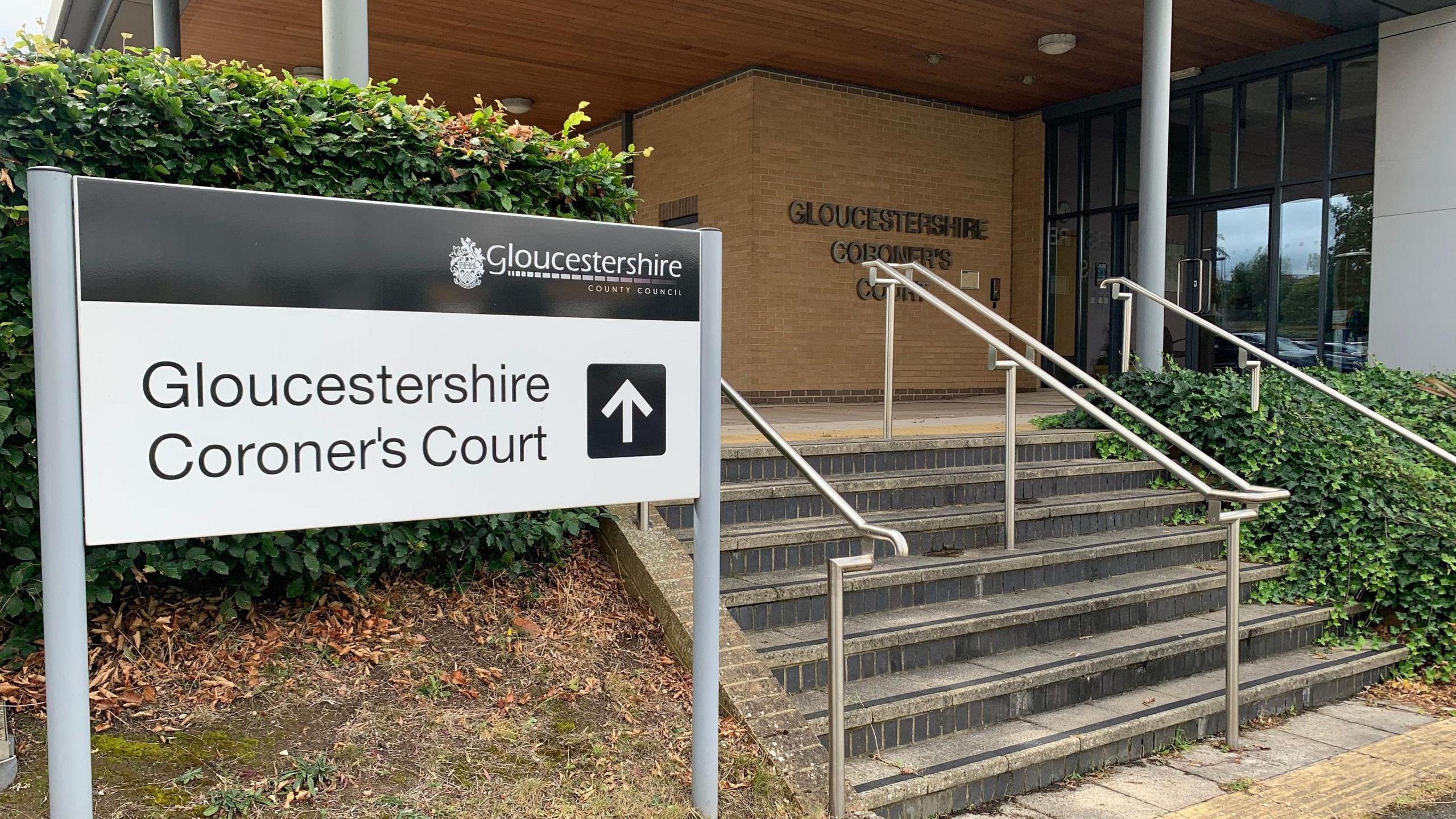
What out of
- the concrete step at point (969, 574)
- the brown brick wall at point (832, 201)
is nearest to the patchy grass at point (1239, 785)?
the concrete step at point (969, 574)

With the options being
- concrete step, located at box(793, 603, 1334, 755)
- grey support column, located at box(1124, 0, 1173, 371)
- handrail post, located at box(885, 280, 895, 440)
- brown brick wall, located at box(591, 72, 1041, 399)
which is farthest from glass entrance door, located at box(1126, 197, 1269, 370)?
concrete step, located at box(793, 603, 1334, 755)

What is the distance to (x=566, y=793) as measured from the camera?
298cm

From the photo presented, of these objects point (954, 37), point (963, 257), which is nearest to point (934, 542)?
point (954, 37)

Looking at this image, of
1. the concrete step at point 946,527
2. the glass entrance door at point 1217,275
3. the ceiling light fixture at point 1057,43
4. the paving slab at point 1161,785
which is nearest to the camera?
the paving slab at point 1161,785

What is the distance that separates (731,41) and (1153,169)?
4260 mm

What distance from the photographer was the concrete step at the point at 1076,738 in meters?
3.51

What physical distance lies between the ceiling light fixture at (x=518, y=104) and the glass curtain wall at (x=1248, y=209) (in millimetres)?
6636

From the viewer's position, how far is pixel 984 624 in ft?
14.6

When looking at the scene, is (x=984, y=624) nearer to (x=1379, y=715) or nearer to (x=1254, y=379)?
(x=1379, y=715)

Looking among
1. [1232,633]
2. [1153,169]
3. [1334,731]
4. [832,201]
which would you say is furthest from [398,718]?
[832,201]

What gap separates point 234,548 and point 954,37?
29.3 ft

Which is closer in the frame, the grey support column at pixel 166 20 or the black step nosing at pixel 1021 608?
the black step nosing at pixel 1021 608

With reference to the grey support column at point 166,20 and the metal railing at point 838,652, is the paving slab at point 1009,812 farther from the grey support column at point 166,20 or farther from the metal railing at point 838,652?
the grey support column at point 166,20

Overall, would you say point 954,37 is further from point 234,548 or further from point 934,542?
point 234,548
